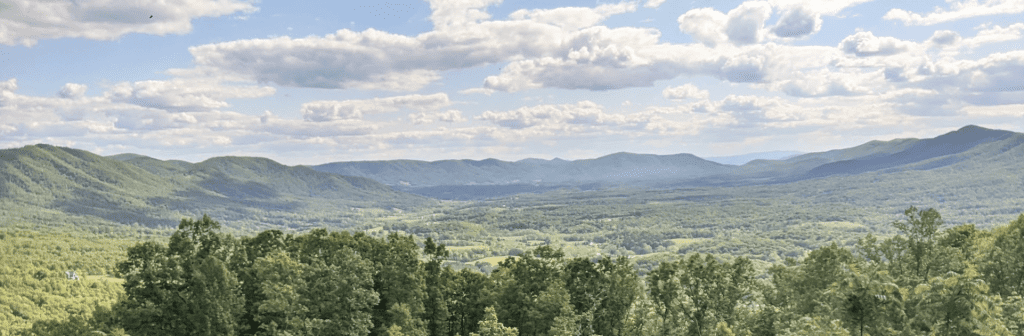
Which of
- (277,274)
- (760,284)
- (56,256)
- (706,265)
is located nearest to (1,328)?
(277,274)

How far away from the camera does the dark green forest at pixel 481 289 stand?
45875 millimetres

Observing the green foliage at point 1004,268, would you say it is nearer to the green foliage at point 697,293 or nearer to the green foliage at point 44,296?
the green foliage at point 697,293

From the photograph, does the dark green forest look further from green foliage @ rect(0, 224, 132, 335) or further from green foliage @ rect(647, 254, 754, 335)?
green foliage @ rect(0, 224, 132, 335)

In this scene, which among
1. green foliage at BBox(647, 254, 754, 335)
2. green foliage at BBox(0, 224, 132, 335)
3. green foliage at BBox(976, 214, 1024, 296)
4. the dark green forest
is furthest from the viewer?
green foliage at BBox(0, 224, 132, 335)

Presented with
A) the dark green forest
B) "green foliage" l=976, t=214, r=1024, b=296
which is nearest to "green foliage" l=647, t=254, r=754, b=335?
the dark green forest

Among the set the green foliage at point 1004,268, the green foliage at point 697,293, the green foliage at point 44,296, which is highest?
the green foliage at point 1004,268

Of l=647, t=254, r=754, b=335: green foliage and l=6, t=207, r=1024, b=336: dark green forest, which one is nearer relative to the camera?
l=6, t=207, r=1024, b=336: dark green forest

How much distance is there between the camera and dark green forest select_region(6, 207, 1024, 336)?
45875 mm

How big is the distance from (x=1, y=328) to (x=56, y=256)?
122 meters

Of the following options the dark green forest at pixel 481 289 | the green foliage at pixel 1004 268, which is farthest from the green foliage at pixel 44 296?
the green foliage at pixel 1004 268

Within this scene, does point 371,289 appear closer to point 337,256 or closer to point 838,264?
point 337,256

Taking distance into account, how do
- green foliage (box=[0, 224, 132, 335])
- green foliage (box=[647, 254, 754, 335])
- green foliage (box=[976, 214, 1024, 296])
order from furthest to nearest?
green foliage (box=[0, 224, 132, 335])
green foliage (box=[647, 254, 754, 335])
green foliage (box=[976, 214, 1024, 296])

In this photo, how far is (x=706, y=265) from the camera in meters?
52.7

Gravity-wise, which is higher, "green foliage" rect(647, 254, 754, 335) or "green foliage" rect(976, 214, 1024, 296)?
"green foliage" rect(976, 214, 1024, 296)
